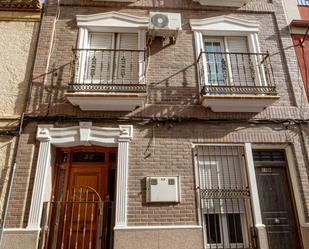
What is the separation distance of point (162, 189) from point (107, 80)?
9.21 ft

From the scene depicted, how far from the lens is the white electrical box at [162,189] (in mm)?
4793

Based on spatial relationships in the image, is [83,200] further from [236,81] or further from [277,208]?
[236,81]

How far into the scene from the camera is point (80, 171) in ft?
18.2

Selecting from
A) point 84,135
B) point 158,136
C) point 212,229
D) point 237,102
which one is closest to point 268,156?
point 237,102

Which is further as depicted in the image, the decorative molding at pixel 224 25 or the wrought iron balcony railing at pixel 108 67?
the decorative molding at pixel 224 25

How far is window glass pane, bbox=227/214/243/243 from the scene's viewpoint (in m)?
4.96

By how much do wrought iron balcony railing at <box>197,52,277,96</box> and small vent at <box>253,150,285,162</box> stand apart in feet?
4.34

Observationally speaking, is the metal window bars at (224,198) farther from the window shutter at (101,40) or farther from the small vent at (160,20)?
the window shutter at (101,40)

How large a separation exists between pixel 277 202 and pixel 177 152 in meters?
2.32

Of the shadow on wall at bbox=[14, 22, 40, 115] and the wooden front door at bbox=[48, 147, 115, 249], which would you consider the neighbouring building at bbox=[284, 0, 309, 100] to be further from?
the shadow on wall at bbox=[14, 22, 40, 115]

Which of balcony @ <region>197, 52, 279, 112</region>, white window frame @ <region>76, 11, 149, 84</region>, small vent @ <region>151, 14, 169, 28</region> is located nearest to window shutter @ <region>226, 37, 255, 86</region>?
balcony @ <region>197, 52, 279, 112</region>

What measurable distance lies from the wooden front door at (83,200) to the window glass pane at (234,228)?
235 cm

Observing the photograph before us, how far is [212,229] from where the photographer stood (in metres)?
Result: 4.98

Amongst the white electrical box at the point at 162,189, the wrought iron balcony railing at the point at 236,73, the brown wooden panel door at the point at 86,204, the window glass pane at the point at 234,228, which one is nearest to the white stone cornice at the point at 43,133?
the brown wooden panel door at the point at 86,204
